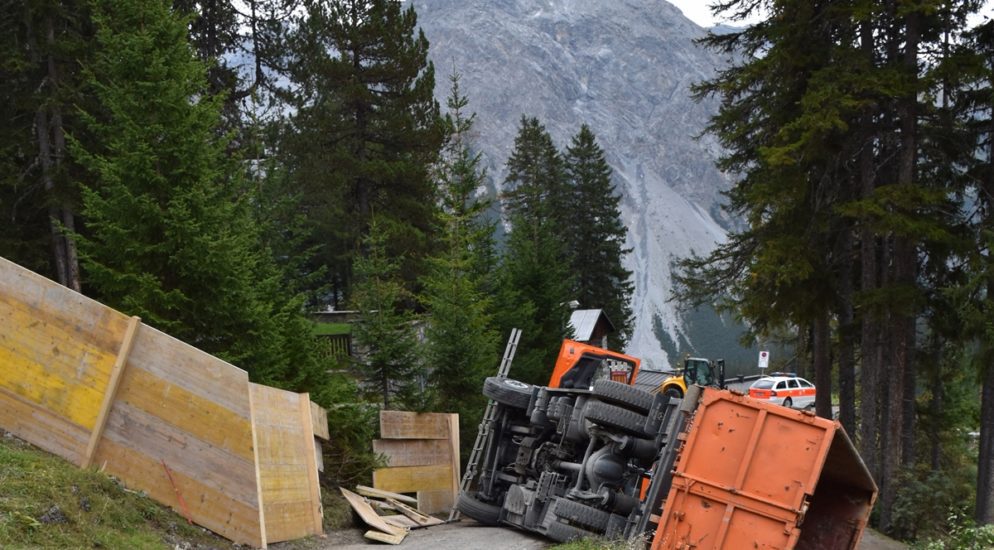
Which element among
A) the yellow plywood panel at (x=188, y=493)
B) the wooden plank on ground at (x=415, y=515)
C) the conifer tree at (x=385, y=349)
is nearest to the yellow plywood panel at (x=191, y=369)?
the yellow plywood panel at (x=188, y=493)

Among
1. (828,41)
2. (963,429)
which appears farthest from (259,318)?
(963,429)

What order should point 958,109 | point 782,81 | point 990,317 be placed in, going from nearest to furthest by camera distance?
point 990,317 < point 958,109 < point 782,81

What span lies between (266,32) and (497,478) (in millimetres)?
20848

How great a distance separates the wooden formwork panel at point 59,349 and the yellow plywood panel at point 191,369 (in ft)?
0.99

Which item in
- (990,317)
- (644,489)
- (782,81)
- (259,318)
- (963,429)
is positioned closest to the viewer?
(644,489)

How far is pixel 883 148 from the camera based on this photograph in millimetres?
20594

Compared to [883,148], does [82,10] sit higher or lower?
lower

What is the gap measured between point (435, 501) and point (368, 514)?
3.28 m

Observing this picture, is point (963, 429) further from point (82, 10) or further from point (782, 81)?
point (82, 10)

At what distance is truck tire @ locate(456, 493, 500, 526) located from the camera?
14.0 meters

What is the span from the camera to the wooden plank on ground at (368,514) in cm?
1302

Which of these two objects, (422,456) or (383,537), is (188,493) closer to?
(383,537)

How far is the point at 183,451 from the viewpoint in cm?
1004

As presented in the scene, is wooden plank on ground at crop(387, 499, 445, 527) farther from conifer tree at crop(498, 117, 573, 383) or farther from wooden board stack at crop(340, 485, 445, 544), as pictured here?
conifer tree at crop(498, 117, 573, 383)
